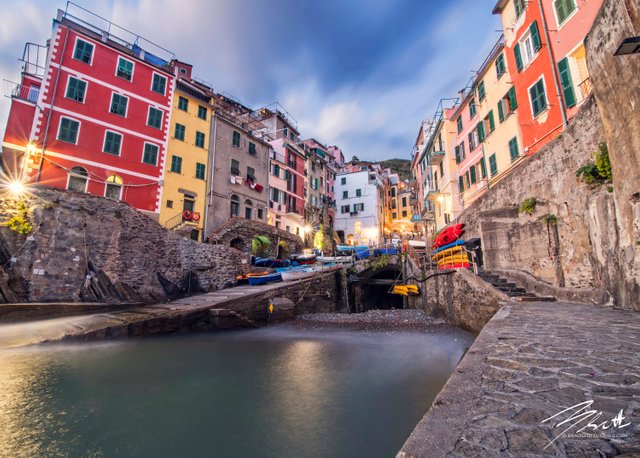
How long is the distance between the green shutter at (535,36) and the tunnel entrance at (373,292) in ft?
55.1

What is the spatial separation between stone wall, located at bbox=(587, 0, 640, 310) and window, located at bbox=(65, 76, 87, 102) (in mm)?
27277

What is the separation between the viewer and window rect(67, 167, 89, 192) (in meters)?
19.1

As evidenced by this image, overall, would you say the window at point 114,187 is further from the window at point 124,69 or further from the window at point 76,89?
the window at point 124,69

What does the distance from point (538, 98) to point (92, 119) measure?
2861 centimetres

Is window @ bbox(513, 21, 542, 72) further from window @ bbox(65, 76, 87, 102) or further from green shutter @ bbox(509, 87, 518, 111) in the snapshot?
window @ bbox(65, 76, 87, 102)

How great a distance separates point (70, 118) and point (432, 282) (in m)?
25.6

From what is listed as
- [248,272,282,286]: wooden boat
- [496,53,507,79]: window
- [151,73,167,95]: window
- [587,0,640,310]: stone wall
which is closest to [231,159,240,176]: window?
[151,73,167,95]: window

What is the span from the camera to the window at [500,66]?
1917cm

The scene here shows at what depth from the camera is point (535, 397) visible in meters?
2.53

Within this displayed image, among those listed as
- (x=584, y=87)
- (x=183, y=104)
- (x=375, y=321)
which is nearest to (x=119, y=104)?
(x=183, y=104)

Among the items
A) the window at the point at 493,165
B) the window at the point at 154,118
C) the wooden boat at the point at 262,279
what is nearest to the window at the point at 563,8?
the window at the point at 493,165

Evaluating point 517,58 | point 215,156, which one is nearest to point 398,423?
point 517,58

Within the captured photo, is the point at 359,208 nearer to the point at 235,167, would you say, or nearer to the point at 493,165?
the point at 235,167

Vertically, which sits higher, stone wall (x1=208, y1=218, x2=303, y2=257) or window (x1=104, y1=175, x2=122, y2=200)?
window (x1=104, y1=175, x2=122, y2=200)
